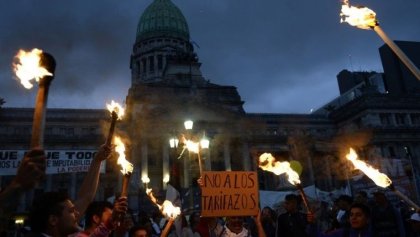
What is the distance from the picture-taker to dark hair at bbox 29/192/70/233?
3.72m

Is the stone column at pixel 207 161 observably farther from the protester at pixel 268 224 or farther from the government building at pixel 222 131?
the protester at pixel 268 224

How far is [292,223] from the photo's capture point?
23.5ft

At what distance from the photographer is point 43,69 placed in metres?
2.70

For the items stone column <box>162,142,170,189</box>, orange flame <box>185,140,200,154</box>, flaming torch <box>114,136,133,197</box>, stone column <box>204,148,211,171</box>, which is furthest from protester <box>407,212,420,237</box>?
stone column <box>204,148,211,171</box>

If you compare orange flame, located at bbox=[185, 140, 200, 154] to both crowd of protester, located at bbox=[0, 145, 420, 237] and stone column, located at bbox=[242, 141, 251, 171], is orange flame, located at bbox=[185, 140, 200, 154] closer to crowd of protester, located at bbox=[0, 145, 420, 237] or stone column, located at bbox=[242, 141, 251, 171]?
crowd of protester, located at bbox=[0, 145, 420, 237]

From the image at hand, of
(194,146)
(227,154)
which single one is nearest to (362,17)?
(194,146)

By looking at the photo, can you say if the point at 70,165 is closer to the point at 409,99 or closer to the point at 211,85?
the point at 211,85

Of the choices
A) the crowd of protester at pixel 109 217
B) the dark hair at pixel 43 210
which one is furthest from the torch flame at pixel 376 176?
the dark hair at pixel 43 210

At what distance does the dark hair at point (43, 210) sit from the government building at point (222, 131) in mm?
33584

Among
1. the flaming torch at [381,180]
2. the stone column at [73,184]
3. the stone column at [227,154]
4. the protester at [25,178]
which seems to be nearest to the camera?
the protester at [25,178]

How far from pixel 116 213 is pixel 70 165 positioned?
1443cm

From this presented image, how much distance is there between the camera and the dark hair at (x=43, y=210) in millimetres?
3725

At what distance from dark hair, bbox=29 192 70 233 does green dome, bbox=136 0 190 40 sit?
71.1 meters

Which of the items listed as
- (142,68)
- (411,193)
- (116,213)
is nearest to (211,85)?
(142,68)
